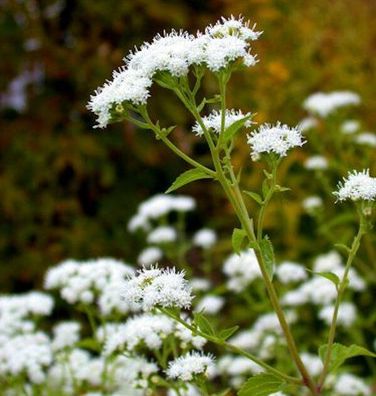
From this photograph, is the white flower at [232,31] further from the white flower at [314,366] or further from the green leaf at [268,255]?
the white flower at [314,366]


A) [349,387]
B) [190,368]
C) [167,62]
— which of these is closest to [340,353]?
[190,368]

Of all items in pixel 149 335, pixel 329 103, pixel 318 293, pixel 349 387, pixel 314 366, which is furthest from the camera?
pixel 329 103

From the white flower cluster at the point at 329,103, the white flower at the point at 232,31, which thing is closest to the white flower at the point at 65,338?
the white flower at the point at 232,31

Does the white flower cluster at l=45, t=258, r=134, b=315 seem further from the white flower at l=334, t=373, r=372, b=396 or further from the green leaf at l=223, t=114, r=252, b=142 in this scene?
the green leaf at l=223, t=114, r=252, b=142

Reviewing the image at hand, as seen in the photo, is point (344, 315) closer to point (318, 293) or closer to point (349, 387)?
point (318, 293)

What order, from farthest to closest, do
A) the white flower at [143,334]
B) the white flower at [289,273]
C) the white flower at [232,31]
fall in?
the white flower at [289,273] → the white flower at [143,334] → the white flower at [232,31]

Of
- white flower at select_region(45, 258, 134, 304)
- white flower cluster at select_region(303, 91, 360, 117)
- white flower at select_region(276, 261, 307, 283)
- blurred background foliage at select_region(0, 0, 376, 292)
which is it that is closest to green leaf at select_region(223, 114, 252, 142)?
white flower at select_region(45, 258, 134, 304)

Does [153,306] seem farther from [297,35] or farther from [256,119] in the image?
[297,35]
